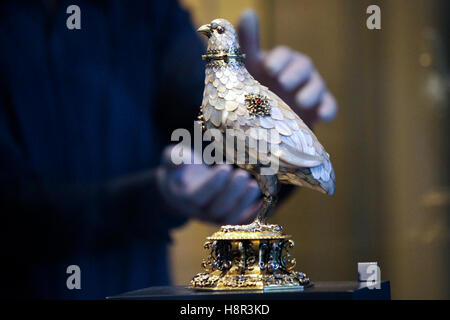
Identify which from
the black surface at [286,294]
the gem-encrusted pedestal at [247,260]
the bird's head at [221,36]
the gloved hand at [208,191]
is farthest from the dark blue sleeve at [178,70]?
the black surface at [286,294]

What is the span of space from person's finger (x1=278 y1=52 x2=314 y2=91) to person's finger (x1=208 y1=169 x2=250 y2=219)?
1.94ft

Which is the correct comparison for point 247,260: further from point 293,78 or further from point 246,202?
point 293,78

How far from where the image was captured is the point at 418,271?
4859mm

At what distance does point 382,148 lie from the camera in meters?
4.96

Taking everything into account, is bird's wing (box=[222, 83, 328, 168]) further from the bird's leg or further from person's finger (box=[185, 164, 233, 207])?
person's finger (box=[185, 164, 233, 207])

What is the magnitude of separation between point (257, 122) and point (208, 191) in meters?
1.78

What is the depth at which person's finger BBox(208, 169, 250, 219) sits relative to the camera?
485 cm

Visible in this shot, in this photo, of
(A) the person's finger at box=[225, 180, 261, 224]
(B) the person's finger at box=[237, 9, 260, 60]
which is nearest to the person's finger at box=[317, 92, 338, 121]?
(B) the person's finger at box=[237, 9, 260, 60]

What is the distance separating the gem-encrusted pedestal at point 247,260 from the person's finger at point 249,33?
1.88m

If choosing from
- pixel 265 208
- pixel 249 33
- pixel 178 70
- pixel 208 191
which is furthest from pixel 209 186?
pixel 265 208

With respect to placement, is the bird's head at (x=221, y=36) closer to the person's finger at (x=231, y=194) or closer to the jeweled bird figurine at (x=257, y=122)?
the jeweled bird figurine at (x=257, y=122)

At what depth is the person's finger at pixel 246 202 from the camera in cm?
487
